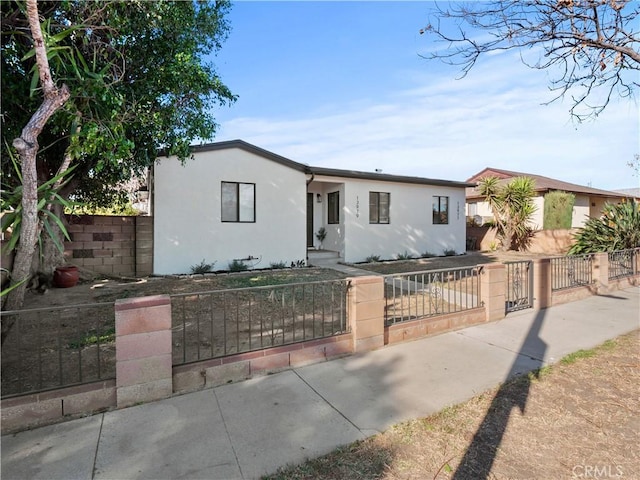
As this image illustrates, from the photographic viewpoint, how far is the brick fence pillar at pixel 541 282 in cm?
615

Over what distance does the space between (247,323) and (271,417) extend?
239 cm

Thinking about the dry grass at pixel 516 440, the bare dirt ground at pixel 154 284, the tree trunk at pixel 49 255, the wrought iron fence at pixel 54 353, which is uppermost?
the tree trunk at pixel 49 255

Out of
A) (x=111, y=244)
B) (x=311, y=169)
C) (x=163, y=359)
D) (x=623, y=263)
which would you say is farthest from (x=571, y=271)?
(x=111, y=244)

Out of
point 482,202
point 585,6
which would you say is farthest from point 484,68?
point 482,202

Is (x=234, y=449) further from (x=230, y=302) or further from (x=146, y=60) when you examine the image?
(x=146, y=60)

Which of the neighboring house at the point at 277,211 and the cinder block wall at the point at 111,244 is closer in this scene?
the cinder block wall at the point at 111,244

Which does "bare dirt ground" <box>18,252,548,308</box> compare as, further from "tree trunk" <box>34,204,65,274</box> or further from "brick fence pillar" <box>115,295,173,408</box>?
"brick fence pillar" <box>115,295,173,408</box>

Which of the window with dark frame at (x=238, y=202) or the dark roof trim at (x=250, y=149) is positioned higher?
the dark roof trim at (x=250, y=149)

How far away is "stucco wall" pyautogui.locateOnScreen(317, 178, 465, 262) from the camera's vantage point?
1215cm

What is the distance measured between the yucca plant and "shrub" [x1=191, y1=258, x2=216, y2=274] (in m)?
11.8

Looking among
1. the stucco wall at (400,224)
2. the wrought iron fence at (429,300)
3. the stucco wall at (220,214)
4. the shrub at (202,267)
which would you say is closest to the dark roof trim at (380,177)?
the stucco wall at (400,224)

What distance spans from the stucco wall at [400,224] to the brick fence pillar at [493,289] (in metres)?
6.77

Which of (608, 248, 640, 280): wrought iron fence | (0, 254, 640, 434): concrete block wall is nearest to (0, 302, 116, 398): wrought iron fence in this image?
(0, 254, 640, 434): concrete block wall

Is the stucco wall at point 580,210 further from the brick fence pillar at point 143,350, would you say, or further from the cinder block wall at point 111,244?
the brick fence pillar at point 143,350
